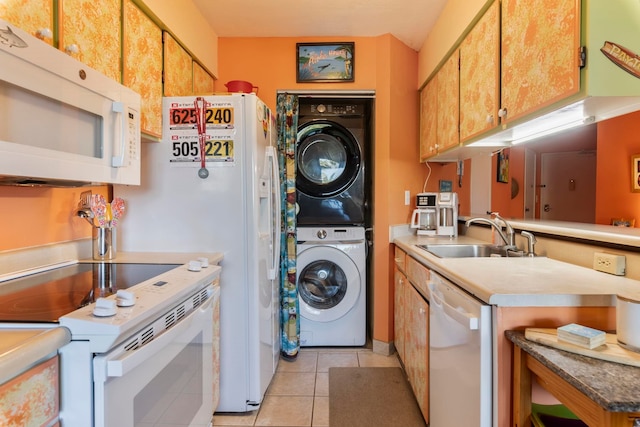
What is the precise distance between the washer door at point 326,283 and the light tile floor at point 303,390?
0.31 m

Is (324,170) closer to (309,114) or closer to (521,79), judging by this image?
(309,114)

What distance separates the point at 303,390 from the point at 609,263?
1.77 m

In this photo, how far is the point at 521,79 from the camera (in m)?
1.41

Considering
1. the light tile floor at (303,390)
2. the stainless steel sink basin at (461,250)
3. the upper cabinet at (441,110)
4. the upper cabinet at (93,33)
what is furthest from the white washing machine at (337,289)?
the upper cabinet at (93,33)

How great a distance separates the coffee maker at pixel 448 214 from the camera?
102 inches

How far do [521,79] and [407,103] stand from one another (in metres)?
1.48

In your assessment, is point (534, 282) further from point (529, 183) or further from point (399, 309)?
point (529, 183)

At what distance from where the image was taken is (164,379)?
1146 mm

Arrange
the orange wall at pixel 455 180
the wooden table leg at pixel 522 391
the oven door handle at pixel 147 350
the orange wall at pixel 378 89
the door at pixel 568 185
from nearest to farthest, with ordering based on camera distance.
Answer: the oven door handle at pixel 147 350
the wooden table leg at pixel 522 391
the orange wall at pixel 378 89
the orange wall at pixel 455 180
the door at pixel 568 185

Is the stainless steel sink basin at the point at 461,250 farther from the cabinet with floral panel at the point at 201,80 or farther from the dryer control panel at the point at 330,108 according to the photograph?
the cabinet with floral panel at the point at 201,80

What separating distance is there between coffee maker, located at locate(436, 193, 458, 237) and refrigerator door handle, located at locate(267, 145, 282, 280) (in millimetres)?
1212

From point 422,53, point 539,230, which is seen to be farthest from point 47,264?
point 422,53

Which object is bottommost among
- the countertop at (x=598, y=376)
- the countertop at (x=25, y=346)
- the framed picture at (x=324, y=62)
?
the countertop at (x=598, y=376)

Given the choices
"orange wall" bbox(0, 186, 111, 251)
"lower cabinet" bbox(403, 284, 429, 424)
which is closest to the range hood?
"lower cabinet" bbox(403, 284, 429, 424)
